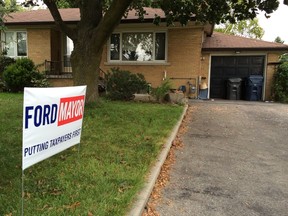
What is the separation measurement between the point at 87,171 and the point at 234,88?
1299 centimetres

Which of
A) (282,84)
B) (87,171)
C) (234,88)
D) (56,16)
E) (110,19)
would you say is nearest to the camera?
(87,171)

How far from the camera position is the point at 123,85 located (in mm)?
13391

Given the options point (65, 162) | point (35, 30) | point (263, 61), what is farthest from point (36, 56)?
point (65, 162)

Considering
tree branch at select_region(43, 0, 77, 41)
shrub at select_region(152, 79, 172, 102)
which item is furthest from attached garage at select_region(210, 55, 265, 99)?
tree branch at select_region(43, 0, 77, 41)

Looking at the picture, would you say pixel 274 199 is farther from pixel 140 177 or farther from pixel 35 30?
pixel 35 30

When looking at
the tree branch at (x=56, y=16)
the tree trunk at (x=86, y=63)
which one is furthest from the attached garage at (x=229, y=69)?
the tree branch at (x=56, y=16)

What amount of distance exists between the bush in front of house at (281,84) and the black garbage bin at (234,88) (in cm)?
176

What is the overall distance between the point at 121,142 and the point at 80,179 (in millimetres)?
2228

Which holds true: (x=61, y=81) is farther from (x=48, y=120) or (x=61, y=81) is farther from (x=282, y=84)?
(x=48, y=120)

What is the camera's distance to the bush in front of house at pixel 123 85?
13266 millimetres

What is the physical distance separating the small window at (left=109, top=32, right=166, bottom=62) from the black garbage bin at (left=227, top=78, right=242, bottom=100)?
12.2ft

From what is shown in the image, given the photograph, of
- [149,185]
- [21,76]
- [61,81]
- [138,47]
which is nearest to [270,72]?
[138,47]

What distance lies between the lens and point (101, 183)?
13.9ft

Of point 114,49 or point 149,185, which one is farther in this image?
point 114,49
